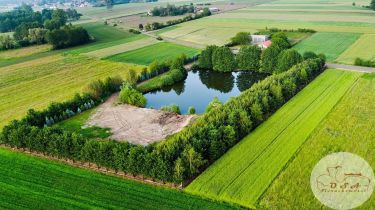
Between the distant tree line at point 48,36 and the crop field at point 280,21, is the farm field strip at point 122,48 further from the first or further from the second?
the distant tree line at point 48,36

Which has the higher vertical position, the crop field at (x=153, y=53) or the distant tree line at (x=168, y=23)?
the distant tree line at (x=168, y=23)

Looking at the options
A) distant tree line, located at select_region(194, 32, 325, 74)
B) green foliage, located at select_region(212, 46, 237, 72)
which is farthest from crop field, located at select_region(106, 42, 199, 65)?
green foliage, located at select_region(212, 46, 237, 72)

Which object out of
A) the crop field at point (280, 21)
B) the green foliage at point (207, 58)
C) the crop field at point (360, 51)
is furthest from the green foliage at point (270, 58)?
the crop field at point (280, 21)

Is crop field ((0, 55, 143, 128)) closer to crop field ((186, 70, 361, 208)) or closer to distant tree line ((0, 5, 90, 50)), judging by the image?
distant tree line ((0, 5, 90, 50))

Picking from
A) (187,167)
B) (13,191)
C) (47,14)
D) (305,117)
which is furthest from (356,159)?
(47,14)

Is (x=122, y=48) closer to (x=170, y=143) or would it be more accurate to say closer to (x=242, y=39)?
(x=242, y=39)

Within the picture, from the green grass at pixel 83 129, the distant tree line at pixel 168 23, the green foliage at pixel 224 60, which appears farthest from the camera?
the distant tree line at pixel 168 23

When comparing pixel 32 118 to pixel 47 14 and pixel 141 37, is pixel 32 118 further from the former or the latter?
pixel 47 14
